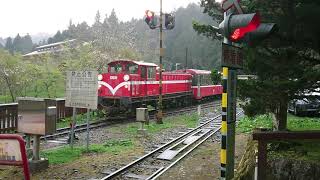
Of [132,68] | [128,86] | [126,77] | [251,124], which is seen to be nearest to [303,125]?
[251,124]

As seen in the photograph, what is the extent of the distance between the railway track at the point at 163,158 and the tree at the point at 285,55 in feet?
10.3

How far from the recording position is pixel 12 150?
5.30 m

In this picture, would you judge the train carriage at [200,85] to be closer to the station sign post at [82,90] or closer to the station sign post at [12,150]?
the station sign post at [82,90]

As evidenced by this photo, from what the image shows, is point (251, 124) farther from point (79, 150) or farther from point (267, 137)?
point (267, 137)

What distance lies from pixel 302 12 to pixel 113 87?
16380 mm

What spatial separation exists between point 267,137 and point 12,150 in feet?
10.9

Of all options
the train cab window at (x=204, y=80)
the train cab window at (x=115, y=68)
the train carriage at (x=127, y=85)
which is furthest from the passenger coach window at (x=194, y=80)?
the train cab window at (x=115, y=68)

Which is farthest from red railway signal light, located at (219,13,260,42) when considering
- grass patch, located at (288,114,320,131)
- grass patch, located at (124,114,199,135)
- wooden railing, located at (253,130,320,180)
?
grass patch, located at (124,114,199,135)

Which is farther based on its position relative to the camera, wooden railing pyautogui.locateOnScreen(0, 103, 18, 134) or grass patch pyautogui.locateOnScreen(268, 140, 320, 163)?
wooden railing pyautogui.locateOnScreen(0, 103, 18, 134)

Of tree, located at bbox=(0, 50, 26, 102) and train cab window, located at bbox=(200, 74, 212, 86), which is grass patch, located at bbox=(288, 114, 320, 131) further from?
tree, located at bbox=(0, 50, 26, 102)

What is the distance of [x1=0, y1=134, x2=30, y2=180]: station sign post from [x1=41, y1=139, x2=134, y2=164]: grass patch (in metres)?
4.98

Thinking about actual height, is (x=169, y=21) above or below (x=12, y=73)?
above

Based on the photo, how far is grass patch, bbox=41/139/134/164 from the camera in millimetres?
10658

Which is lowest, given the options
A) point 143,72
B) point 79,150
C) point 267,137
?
point 79,150
